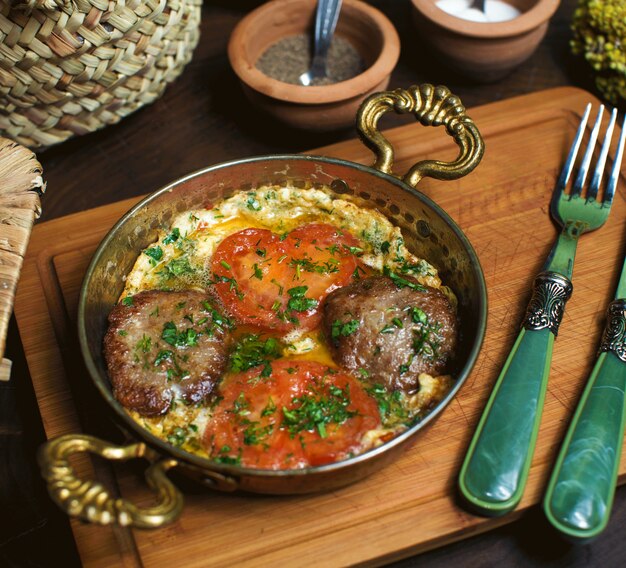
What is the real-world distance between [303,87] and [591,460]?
1835 mm

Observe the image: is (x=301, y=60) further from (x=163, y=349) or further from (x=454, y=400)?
(x=454, y=400)

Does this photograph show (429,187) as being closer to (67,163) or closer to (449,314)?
(449,314)

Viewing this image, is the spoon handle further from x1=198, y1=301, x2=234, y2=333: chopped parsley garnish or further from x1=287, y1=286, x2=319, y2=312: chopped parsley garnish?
x1=198, y1=301, x2=234, y2=333: chopped parsley garnish

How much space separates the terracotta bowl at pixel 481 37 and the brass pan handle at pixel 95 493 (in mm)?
2395

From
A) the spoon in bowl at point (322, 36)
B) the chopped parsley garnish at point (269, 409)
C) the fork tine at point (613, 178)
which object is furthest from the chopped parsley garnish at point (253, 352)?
the spoon in bowl at point (322, 36)

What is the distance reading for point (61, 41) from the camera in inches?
108

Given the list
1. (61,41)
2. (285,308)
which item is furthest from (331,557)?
(61,41)

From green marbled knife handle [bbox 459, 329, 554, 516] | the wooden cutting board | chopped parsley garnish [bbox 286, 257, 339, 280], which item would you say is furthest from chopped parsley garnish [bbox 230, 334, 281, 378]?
green marbled knife handle [bbox 459, 329, 554, 516]

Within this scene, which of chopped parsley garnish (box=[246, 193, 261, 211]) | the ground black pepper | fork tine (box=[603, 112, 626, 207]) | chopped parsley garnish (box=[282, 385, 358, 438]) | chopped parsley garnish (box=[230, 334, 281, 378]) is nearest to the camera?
chopped parsley garnish (box=[282, 385, 358, 438])

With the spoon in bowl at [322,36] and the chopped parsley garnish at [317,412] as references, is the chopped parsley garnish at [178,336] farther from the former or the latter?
the spoon in bowl at [322,36]

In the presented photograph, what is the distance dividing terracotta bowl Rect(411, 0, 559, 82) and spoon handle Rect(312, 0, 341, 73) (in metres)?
0.38

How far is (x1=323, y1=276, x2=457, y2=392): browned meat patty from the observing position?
2.30m

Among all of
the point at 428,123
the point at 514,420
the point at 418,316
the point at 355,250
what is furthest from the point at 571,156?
the point at 514,420

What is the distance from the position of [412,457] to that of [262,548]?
530 millimetres
